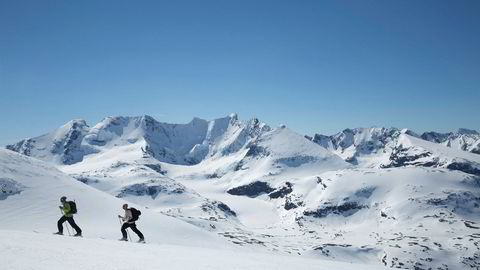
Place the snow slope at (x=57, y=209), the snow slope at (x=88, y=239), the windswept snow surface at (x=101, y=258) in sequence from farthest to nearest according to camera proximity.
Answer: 1. the snow slope at (x=57, y=209)
2. the snow slope at (x=88, y=239)
3. the windswept snow surface at (x=101, y=258)

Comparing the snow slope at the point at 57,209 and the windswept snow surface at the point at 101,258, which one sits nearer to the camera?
the windswept snow surface at the point at 101,258

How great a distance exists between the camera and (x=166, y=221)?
139 m

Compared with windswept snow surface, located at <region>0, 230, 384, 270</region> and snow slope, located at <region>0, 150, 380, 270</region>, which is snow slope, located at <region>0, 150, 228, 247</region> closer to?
snow slope, located at <region>0, 150, 380, 270</region>

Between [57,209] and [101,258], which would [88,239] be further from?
[57,209]

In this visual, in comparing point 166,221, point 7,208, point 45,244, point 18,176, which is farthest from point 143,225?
point 45,244

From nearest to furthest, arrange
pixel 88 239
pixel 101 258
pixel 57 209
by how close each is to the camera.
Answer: pixel 101 258
pixel 88 239
pixel 57 209

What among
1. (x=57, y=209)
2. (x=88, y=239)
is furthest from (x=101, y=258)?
(x=57, y=209)

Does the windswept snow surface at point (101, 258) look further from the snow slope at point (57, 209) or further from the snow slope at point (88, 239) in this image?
the snow slope at point (57, 209)

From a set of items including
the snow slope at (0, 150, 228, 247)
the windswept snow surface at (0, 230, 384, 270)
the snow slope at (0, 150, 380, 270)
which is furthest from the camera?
the snow slope at (0, 150, 228, 247)

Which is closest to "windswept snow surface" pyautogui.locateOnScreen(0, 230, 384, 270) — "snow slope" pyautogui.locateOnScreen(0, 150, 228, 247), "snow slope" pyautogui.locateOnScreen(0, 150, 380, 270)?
"snow slope" pyautogui.locateOnScreen(0, 150, 380, 270)

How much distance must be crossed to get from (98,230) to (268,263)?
4113 inches

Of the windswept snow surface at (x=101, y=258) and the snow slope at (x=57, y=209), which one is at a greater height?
the snow slope at (x=57, y=209)

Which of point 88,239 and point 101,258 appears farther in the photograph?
point 88,239

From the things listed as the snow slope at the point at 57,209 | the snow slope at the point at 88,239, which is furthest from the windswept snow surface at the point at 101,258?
the snow slope at the point at 57,209
